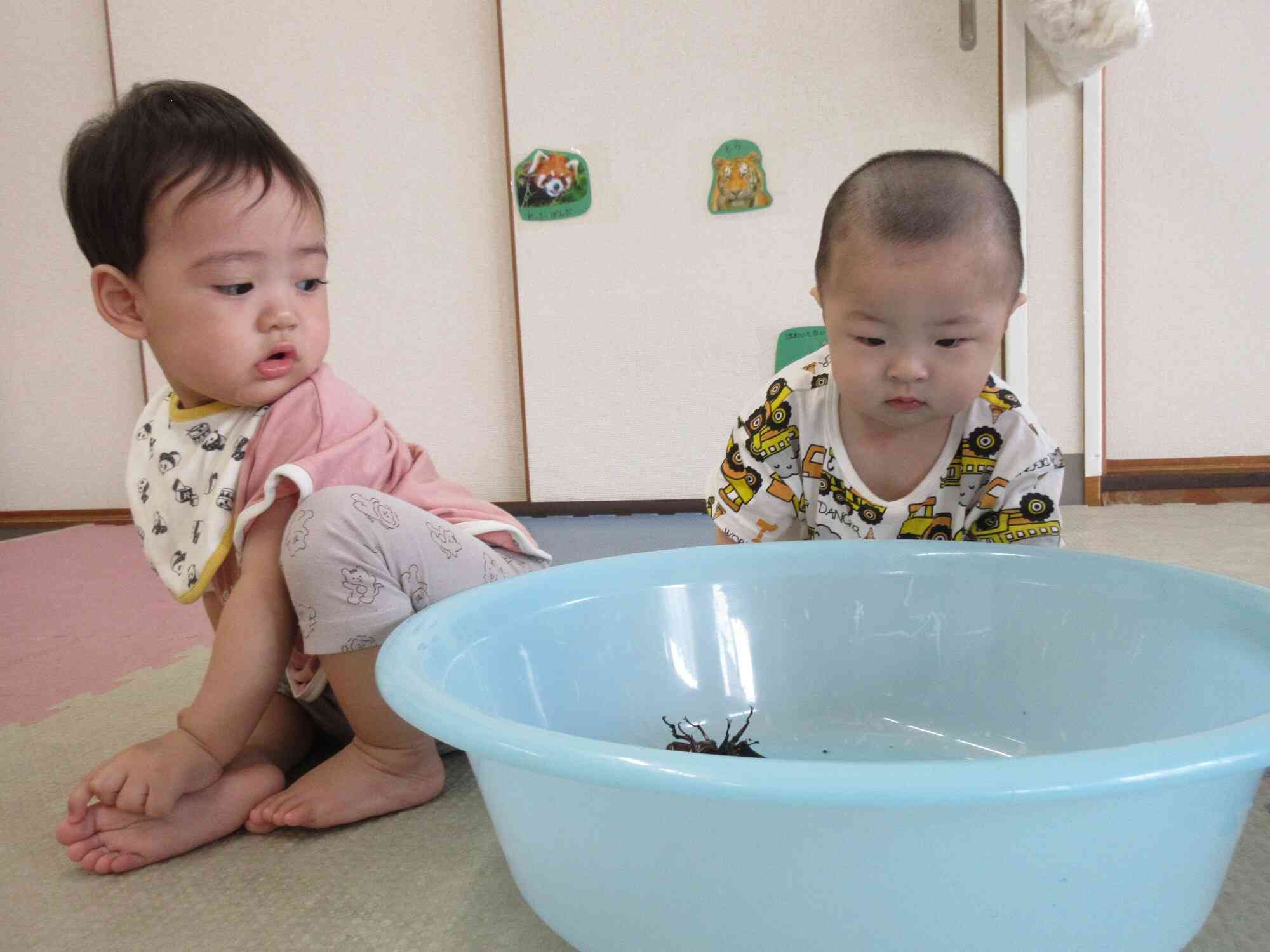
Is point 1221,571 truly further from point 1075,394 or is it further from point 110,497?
point 110,497

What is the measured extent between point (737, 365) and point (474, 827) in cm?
132

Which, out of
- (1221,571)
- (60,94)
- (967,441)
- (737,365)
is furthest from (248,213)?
(60,94)

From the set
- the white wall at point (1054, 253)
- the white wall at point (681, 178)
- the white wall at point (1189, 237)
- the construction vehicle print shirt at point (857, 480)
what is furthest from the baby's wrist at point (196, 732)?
the white wall at point (1189, 237)

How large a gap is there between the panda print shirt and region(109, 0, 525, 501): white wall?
48.8 inches

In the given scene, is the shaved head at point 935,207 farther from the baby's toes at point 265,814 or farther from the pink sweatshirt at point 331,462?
the baby's toes at point 265,814

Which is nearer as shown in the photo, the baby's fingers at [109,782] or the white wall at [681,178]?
the baby's fingers at [109,782]

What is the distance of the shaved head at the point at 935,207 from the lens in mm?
689

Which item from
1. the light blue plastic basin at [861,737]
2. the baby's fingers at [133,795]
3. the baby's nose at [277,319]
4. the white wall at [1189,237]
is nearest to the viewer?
the light blue plastic basin at [861,737]

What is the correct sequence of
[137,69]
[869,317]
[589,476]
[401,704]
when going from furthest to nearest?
[137,69]
[589,476]
[869,317]
[401,704]

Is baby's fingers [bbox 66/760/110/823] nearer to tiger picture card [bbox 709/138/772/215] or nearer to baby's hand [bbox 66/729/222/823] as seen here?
baby's hand [bbox 66/729/222/823]

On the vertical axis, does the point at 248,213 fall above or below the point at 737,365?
above

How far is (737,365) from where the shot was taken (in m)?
1.82

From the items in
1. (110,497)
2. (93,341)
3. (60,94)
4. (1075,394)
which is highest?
(60,94)

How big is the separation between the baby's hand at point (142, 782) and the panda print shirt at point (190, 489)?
123mm
